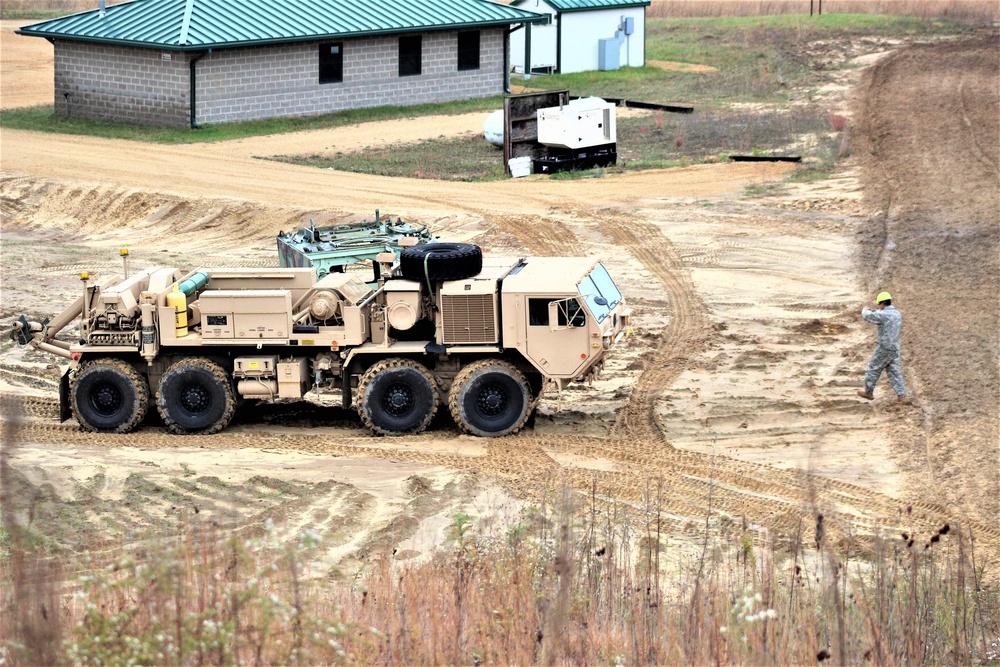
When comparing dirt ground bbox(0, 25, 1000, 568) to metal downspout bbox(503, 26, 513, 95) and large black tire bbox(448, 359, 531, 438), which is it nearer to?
large black tire bbox(448, 359, 531, 438)

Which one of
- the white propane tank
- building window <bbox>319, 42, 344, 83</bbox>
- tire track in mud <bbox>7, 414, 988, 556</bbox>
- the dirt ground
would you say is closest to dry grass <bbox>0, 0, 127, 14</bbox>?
building window <bbox>319, 42, 344, 83</bbox>

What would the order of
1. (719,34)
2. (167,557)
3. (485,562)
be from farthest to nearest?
(719,34) → (485,562) → (167,557)

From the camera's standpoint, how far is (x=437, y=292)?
16656 millimetres

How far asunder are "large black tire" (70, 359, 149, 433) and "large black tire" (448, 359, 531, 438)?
3.83 meters

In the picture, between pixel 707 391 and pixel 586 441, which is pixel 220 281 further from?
pixel 707 391

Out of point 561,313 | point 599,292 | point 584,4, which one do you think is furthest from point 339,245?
point 584,4

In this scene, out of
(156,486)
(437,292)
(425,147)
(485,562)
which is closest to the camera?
(485,562)

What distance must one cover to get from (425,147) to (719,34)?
94.6 feet

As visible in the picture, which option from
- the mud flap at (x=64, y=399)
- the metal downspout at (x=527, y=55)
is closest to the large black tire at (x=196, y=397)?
the mud flap at (x=64, y=399)

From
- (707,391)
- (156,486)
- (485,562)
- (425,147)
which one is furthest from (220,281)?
(425,147)

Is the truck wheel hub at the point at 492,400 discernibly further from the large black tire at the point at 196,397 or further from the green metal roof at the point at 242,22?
the green metal roof at the point at 242,22

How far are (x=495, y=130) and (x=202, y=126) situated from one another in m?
8.04

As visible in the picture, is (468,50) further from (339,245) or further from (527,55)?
(339,245)

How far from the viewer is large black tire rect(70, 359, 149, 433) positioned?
17.1 meters
